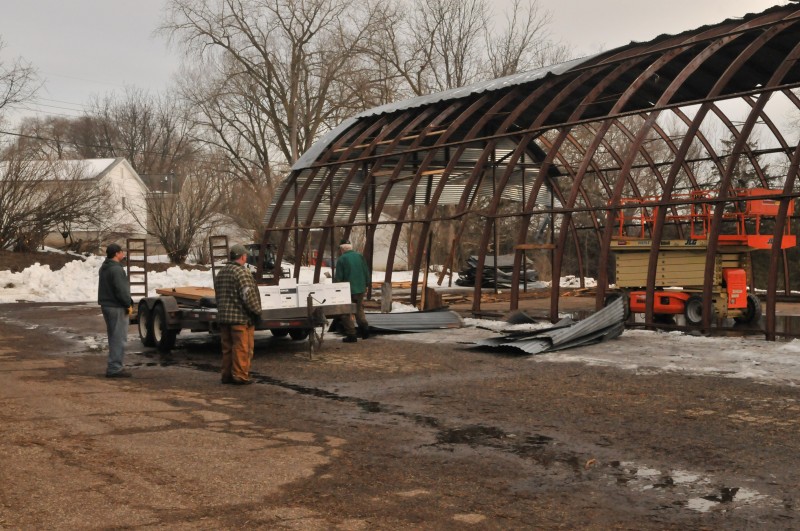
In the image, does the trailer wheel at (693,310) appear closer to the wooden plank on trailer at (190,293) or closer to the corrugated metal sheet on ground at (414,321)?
the corrugated metal sheet on ground at (414,321)

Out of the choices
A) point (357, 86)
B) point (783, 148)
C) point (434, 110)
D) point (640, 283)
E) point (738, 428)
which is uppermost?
point (357, 86)

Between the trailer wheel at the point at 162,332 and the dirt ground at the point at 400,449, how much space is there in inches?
91.4

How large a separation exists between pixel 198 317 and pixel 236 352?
3.31 metres

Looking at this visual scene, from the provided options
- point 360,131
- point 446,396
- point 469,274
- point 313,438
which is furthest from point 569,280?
point 313,438

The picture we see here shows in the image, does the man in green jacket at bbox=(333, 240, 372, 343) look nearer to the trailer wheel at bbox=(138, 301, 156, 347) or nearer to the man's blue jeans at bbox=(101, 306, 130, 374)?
the trailer wheel at bbox=(138, 301, 156, 347)

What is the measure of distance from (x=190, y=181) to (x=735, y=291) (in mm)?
33751

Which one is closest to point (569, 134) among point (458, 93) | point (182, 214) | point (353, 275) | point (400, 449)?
point (458, 93)

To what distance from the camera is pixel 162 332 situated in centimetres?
1544

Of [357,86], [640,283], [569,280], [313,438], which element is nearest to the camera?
[313,438]

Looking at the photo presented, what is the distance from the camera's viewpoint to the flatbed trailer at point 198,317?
14.3 meters

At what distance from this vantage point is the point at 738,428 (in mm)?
8375

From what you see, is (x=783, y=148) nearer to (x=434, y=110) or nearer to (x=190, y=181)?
(x=434, y=110)

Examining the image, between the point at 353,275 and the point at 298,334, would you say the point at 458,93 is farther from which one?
the point at 298,334

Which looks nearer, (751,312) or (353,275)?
(353,275)
